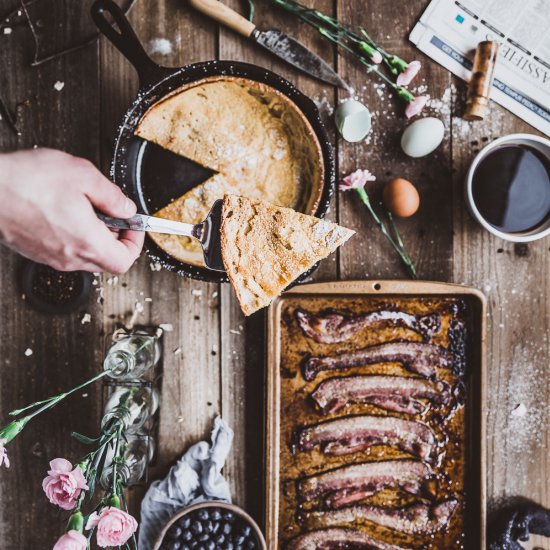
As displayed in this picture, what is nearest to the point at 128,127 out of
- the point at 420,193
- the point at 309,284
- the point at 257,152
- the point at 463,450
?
the point at 257,152

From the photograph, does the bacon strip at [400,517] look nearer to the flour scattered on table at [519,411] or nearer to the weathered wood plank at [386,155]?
the flour scattered on table at [519,411]

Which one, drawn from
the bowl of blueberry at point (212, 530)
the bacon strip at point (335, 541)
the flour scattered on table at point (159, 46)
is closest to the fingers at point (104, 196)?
the flour scattered on table at point (159, 46)

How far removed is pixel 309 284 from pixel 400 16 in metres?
0.79

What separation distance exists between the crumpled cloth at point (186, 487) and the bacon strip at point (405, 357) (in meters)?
0.33

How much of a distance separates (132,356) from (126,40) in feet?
2.45

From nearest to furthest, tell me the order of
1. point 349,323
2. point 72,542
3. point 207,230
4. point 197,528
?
point 72,542 < point 207,230 < point 197,528 < point 349,323

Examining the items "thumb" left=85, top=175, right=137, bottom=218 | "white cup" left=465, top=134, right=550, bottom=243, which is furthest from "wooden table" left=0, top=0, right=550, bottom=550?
"thumb" left=85, top=175, right=137, bottom=218

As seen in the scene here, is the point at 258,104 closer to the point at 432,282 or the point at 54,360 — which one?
the point at 432,282

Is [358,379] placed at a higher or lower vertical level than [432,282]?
lower

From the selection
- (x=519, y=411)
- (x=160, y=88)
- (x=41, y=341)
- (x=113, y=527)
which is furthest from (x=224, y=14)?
(x=519, y=411)

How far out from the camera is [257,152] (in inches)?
57.4

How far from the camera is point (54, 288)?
1.55 m

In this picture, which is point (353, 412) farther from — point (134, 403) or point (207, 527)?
point (134, 403)

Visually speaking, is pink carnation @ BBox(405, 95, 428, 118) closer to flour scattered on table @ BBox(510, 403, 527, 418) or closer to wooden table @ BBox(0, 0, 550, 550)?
wooden table @ BBox(0, 0, 550, 550)
